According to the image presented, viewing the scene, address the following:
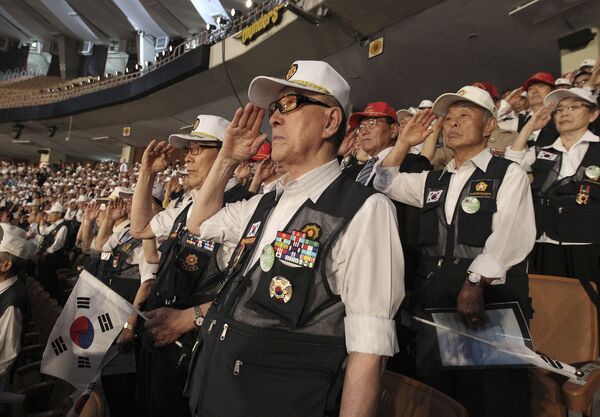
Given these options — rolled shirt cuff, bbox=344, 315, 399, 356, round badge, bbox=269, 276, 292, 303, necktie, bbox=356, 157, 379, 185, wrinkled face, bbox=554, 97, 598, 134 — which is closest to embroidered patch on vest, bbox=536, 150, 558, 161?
wrinkled face, bbox=554, 97, 598, 134

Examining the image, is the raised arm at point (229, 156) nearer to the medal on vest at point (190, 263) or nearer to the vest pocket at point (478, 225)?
the medal on vest at point (190, 263)

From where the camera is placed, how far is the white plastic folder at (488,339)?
1.77 m

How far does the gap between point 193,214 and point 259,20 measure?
10496mm

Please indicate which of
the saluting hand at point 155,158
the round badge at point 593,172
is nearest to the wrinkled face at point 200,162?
the saluting hand at point 155,158

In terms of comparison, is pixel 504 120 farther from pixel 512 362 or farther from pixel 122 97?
pixel 122 97

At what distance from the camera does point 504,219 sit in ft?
6.93

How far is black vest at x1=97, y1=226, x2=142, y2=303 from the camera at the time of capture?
3.60 meters

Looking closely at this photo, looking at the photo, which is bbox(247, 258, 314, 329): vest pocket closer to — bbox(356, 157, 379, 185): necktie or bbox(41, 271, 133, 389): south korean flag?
A: bbox(41, 271, 133, 389): south korean flag

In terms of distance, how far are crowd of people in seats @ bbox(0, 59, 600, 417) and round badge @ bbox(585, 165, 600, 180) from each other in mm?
12

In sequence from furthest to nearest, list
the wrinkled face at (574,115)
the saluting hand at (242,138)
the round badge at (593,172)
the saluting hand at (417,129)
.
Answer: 1. the wrinkled face at (574,115)
2. the round badge at (593,172)
3. the saluting hand at (417,129)
4. the saluting hand at (242,138)

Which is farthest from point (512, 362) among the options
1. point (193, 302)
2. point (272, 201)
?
point (193, 302)

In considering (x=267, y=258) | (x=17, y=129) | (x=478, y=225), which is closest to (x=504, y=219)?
(x=478, y=225)

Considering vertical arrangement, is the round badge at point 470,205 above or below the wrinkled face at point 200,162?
below

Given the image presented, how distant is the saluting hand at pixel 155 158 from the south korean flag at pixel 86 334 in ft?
2.56
